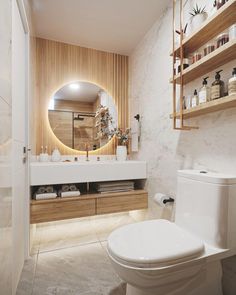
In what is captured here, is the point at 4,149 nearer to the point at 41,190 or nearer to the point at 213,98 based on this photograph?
the point at 41,190

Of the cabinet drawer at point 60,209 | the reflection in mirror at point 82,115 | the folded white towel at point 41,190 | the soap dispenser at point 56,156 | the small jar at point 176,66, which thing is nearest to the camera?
the small jar at point 176,66

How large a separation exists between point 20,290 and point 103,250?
0.71 meters

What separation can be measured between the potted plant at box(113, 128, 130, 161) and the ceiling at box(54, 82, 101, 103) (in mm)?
550

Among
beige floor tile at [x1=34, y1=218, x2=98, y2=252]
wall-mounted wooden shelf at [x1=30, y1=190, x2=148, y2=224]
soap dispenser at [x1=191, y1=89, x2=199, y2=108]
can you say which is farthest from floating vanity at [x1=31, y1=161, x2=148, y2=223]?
soap dispenser at [x1=191, y1=89, x2=199, y2=108]

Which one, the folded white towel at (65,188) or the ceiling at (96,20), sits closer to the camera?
the ceiling at (96,20)

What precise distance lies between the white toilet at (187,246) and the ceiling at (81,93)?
1677 millimetres

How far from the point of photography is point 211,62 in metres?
1.19

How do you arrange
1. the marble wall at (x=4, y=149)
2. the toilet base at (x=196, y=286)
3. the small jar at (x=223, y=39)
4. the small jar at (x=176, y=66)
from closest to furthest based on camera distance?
the marble wall at (x=4, y=149)
the toilet base at (x=196, y=286)
the small jar at (x=223, y=39)
the small jar at (x=176, y=66)

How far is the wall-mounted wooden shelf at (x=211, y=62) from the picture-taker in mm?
1040

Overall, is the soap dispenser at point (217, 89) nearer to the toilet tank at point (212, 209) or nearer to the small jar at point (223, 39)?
the small jar at point (223, 39)

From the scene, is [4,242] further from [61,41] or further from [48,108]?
[61,41]

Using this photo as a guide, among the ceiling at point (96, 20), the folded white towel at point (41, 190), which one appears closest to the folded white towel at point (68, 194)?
the folded white towel at point (41, 190)

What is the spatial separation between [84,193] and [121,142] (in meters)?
0.84

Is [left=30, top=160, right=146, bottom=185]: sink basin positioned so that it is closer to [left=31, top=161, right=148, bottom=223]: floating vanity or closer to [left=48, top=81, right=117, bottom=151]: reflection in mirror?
[left=31, top=161, right=148, bottom=223]: floating vanity
